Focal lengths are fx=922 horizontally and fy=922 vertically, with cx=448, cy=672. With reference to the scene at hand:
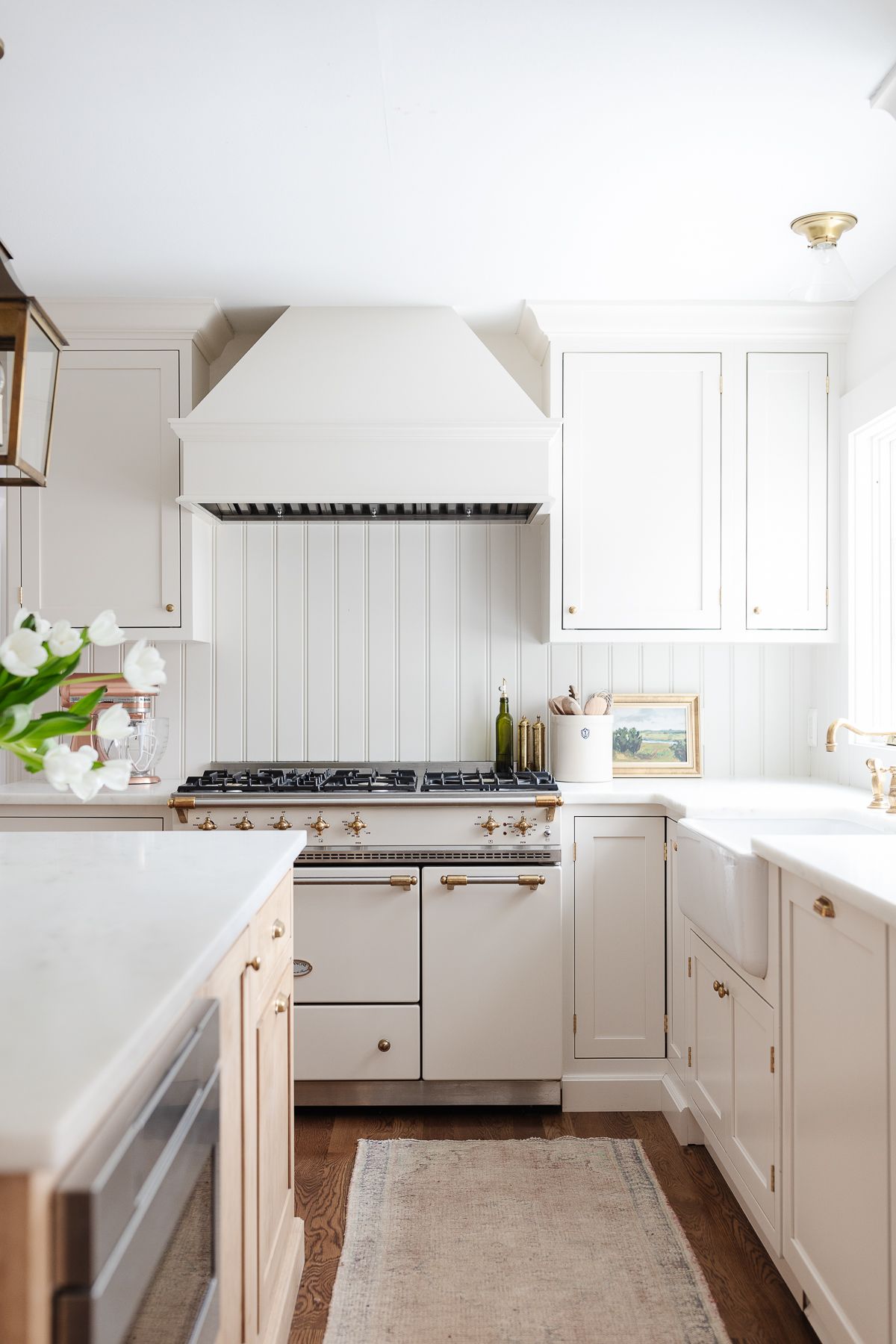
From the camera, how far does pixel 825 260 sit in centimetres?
227

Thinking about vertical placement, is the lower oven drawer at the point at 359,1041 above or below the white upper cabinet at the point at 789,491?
below

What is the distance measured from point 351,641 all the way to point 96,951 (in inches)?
87.9

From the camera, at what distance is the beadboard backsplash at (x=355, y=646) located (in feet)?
10.8

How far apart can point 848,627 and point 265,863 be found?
7.23ft

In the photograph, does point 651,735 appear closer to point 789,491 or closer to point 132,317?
point 789,491

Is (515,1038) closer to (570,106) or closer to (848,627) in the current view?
(848,627)

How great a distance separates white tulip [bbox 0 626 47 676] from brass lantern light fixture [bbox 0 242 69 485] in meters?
0.29

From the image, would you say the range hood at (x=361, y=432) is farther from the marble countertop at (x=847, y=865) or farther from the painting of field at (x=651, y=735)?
the marble countertop at (x=847, y=865)

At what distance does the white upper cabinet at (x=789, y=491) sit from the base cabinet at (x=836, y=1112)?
4.78 ft

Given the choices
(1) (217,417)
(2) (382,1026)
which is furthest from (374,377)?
(2) (382,1026)

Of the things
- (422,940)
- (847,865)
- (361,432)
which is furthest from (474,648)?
(847,865)

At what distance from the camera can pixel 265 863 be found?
5.23 feet

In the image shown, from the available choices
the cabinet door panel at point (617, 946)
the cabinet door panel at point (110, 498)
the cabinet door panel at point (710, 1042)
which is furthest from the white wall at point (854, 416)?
the cabinet door panel at point (110, 498)

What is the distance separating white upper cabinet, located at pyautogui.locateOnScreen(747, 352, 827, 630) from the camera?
3035mm
